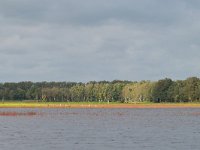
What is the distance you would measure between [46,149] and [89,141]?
7.61 m

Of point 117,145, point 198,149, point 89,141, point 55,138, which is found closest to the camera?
point 198,149

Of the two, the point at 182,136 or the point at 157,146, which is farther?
the point at 182,136

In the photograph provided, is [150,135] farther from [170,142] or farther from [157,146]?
[157,146]

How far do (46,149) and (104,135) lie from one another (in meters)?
14.7

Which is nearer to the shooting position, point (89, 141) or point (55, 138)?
point (89, 141)

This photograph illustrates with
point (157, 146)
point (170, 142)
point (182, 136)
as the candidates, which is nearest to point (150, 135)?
point (182, 136)

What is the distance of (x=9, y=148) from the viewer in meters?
46.8

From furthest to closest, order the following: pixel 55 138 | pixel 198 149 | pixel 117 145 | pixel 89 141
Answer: pixel 55 138
pixel 89 141
pixel 117 145
pixel 198 149

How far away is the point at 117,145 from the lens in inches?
1913

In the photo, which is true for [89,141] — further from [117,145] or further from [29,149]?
[29,149]

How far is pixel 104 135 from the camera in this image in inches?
2354

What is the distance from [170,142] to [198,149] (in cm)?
664

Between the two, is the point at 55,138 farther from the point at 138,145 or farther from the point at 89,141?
the point at 138,145

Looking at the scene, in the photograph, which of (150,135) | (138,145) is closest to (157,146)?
(138,145)
